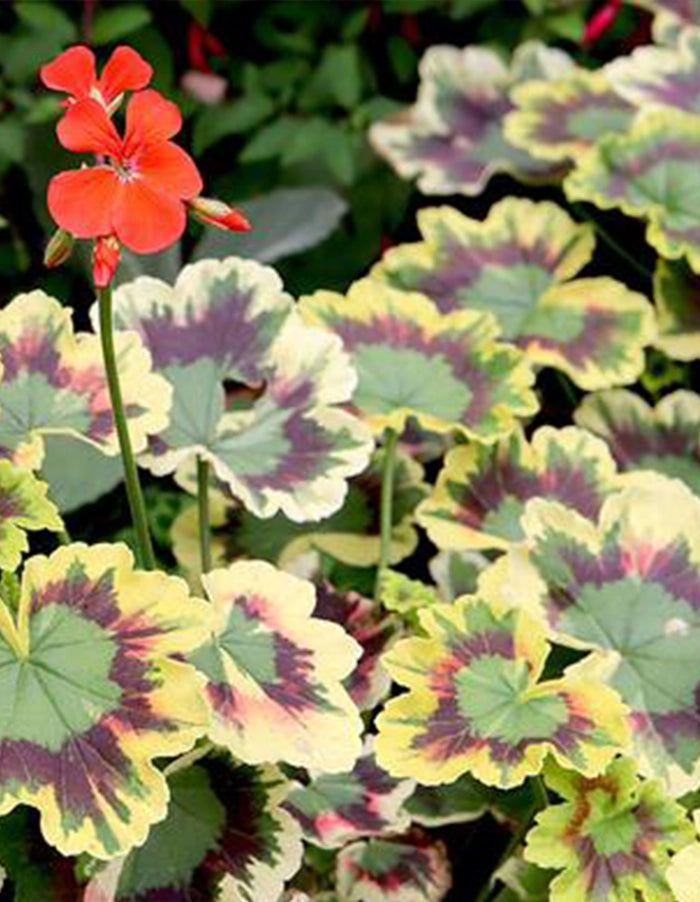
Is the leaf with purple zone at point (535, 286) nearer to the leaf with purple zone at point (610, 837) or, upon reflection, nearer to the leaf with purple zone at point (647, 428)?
the leaf with purple zone at point (647, 428)

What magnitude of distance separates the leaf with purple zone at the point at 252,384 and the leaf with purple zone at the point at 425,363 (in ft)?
0.32

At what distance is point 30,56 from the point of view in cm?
230

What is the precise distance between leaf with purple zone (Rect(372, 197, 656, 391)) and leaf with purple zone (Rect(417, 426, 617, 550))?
0.15m

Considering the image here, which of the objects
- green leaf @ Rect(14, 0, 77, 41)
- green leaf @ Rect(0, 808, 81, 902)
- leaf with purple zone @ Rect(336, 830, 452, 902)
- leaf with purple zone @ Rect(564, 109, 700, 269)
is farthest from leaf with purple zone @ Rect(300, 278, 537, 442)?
green leaf @ Rect(14, 0, 77, 41)

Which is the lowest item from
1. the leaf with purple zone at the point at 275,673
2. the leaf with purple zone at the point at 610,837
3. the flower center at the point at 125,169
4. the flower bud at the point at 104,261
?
the leaf with purple zone at the point at 610,837

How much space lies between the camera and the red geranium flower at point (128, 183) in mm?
1117

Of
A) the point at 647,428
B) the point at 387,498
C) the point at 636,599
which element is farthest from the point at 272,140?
the point at 636,599

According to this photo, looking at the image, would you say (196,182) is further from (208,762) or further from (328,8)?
(328,8)

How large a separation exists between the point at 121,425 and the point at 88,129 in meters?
0.22

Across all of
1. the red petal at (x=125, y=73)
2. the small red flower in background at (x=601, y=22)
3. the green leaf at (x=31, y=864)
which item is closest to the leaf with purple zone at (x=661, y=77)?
the small red flower in background at (x=601, y=22)

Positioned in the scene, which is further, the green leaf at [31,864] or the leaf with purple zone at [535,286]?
the leaf with purple zone at [535,286]

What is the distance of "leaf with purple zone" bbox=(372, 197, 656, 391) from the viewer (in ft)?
6.05

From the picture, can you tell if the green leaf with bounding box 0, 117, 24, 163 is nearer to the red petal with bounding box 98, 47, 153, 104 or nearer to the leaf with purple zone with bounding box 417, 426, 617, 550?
the leaf with purple zone with bounding box 417, 426, 617, 550

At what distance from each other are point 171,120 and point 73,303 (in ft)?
4.26
